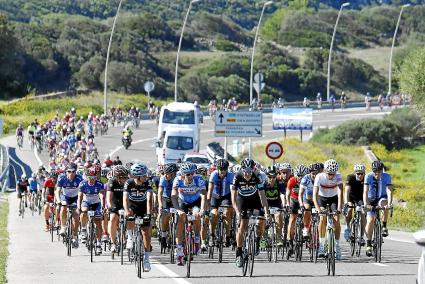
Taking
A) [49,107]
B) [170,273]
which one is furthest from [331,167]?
[49,107]

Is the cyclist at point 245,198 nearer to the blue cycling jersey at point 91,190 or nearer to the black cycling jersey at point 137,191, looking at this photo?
the black cycling jersey at point 137,191

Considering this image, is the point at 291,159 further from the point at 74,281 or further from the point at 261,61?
the point at 261,61

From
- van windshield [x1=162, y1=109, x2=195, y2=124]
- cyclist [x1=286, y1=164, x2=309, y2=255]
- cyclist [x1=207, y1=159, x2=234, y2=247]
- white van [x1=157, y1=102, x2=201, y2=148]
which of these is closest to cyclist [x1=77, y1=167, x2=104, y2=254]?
cyclist [x1=207, y1=159, x2=234, y2=247]

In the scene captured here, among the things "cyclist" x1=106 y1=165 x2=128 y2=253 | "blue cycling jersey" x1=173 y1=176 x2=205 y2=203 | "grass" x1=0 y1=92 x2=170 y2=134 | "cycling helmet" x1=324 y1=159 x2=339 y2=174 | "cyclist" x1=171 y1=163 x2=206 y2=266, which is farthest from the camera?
"grass" x1=0 y1=92 x2=170 y2=134

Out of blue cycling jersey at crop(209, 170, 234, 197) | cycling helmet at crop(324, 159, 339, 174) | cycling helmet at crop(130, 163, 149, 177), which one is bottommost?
blue cycling jersey at crop(209, 170, 234, 197)

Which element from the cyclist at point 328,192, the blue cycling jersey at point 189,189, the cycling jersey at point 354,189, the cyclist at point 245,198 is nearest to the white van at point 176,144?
the cycling jersey at point 354,189

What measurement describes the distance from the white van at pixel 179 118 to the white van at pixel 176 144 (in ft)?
2.55

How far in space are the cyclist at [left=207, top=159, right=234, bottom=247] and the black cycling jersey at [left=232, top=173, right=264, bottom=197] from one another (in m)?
1.03

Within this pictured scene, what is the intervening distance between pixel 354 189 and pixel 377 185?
106cm

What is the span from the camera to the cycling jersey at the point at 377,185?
2061cm

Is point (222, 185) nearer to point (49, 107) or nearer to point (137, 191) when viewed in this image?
point (137, 191)

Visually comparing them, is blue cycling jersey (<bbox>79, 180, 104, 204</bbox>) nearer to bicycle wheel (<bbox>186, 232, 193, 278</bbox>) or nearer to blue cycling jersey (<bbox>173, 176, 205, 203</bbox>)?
blue cycling jersey (<bbox>173, 176, 205, 203</bbox>)

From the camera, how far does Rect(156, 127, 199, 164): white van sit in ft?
179

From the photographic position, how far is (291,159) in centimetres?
5894
